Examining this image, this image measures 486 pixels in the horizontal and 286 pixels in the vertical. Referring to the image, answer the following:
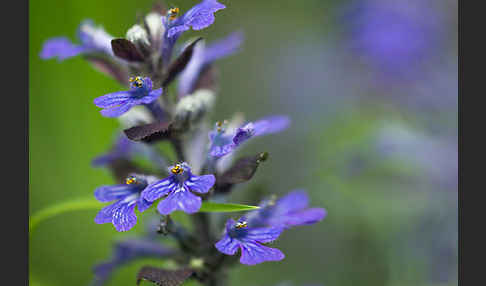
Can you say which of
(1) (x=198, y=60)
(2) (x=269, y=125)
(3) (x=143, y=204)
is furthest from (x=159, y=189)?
(1) (x=198, y=60)

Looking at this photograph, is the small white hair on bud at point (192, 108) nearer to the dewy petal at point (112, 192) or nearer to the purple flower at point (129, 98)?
the purple flower at point (129, 98)

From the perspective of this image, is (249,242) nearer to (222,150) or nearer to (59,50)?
(222,150)

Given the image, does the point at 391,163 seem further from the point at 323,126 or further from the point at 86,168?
the point at 86,168

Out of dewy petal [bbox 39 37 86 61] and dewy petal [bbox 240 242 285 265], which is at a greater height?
dewy petal [bbox 39 37 86 61]

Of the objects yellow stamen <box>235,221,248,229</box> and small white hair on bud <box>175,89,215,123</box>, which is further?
small white hair on bud <box>175,89,215,123</box>

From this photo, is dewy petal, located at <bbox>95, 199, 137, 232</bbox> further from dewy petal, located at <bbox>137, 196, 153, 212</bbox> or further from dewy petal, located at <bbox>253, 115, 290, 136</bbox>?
dewy petal, located at <bbox>253, 115, 290, 136</bbox>

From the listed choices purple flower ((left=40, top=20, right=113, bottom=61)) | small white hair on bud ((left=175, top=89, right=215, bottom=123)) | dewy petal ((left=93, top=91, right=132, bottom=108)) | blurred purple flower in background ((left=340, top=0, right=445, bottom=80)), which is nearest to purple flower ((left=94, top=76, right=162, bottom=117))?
dewy petal ((left=93, top=91, right=132, bottom=108))
